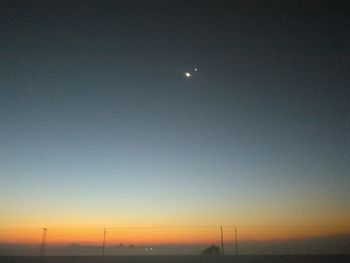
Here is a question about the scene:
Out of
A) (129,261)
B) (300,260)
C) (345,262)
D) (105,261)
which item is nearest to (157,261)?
(129,261)

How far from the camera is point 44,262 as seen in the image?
32781mm

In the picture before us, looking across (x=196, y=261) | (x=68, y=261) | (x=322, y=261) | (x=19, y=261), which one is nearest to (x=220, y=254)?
(x=196, y=261)

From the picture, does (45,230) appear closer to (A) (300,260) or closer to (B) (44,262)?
(B) (44,262)

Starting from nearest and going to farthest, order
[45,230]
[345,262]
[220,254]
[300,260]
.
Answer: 1. [345,262]
2. [300,260]
3. [220,254]
4. [45,230]

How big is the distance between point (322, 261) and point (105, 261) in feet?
58.3

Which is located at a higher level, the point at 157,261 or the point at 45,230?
the point at 45,230

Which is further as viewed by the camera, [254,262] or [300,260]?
[300,260]

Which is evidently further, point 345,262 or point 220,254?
point 220,254

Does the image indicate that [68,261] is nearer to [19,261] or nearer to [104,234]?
[19,261]

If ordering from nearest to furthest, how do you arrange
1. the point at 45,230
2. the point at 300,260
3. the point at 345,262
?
the point at 345,262, the point at 300,260, the point at 45,230

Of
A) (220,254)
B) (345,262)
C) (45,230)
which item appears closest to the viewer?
(345,262)

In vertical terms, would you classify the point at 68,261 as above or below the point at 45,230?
below

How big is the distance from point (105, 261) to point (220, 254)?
480 inches

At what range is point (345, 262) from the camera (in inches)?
1265
